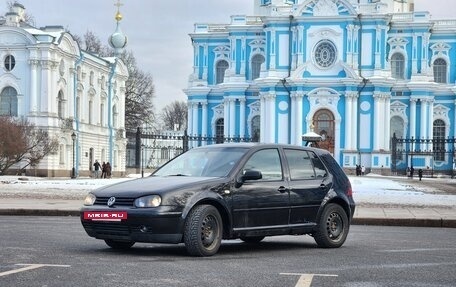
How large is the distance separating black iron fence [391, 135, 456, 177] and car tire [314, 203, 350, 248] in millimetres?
56150

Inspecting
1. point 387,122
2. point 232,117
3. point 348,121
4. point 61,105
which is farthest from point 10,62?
point 387,122

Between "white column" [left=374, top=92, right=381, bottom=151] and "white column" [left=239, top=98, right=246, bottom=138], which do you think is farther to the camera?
"white column" [left=239, top=98, right=246, bottom=138]

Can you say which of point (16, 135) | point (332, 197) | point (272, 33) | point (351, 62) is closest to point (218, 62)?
point (272, 33)

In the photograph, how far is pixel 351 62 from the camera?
73188 mm

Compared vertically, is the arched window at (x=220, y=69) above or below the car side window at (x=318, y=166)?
above

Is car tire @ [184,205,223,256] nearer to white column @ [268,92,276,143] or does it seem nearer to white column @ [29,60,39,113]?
white column @ [29,60,39,113]

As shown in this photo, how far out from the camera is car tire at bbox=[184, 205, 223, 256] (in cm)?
1106

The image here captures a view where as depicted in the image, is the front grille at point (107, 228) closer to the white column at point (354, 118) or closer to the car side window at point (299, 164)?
the car side window at point (299, 164)

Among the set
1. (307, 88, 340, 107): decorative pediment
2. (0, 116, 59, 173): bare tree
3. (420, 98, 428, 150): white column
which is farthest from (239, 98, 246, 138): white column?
(0, 116, 59, 173): bare tree

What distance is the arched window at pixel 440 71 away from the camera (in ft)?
255

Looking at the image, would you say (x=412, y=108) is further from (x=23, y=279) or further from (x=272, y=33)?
(x=23, y=279)

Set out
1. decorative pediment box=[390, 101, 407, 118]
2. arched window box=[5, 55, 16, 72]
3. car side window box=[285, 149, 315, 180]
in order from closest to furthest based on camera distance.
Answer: car side window box=[285, 149, 315, 180] → arched window box=[5, 55, 16, 72] → decorative pediment box=[390, 101, 407, 118]

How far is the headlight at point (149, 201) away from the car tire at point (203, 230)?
18.6 inches

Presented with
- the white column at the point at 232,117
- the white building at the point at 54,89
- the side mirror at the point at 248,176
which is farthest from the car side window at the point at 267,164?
the white column at the point at 232,117
